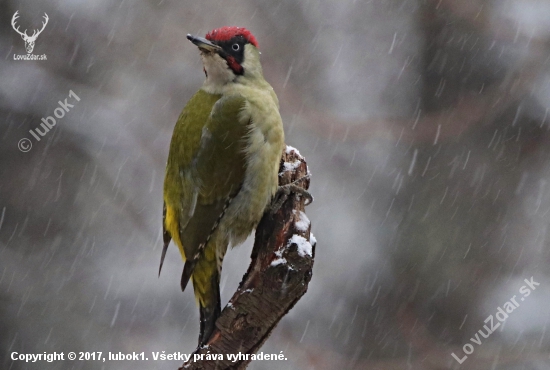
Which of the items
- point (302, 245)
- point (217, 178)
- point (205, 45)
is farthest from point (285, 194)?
point (205, 45)

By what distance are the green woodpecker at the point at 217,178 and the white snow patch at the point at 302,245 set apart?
80 cm

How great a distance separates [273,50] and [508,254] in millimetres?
3937

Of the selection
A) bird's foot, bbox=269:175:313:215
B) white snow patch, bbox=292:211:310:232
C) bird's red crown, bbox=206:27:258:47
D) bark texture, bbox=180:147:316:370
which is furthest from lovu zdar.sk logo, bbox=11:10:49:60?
white snow patch, bbox=292:211:310:232

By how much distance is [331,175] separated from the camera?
332 inches

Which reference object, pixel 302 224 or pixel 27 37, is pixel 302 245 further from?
pixel 27 37

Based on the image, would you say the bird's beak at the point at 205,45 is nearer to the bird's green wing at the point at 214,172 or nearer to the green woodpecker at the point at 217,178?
the green woodpecker at the point at 217,178

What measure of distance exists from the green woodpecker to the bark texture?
0.47 meters

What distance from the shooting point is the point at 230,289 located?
839cm

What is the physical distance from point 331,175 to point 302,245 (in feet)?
16.4

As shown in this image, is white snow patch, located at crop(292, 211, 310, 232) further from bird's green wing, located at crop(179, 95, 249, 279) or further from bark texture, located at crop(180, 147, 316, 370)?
bird's green wing, located at crop(179, 95, 249, 279)

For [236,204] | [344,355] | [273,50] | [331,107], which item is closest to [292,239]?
[236,204]

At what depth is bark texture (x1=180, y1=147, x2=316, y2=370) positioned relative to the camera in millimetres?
3451

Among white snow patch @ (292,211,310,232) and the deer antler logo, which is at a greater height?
white snow patch @ (292,211,310,232)

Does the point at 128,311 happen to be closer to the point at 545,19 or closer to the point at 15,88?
the point at 15,88
